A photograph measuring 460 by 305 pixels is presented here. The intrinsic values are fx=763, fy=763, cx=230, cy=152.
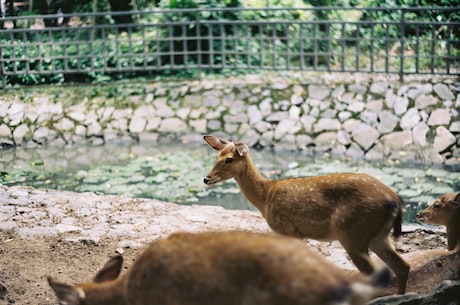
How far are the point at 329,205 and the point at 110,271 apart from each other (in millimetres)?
2244

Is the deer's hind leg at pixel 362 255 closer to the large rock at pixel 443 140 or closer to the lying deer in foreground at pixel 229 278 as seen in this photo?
the lying deer in foreground at pixel 229 278

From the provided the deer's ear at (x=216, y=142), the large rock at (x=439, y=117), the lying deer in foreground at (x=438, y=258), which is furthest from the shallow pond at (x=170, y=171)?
the deer's ear at (x=216, y=142)

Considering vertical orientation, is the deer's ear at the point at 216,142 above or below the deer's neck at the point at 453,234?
above

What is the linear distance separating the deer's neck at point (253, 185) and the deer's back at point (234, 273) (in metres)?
2.81

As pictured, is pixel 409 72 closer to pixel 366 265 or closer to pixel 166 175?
pixel 166 175

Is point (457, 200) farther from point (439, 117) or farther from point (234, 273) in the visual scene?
point (439, 117)

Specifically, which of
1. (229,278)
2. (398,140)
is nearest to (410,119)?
(398,140)

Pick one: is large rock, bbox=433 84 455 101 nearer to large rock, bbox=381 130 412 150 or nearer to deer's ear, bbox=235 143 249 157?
large rock, bbox=381 130 412 150

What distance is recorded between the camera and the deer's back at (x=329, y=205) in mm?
6566

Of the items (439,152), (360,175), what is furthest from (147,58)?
(360,175)

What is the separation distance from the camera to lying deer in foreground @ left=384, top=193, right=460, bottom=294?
22.8 feet

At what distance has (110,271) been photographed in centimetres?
550

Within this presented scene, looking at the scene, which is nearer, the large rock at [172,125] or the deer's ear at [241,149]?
the deer's ear at [241,149]

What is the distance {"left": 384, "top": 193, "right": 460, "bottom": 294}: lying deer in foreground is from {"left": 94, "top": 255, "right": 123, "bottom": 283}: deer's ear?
2.76 m
